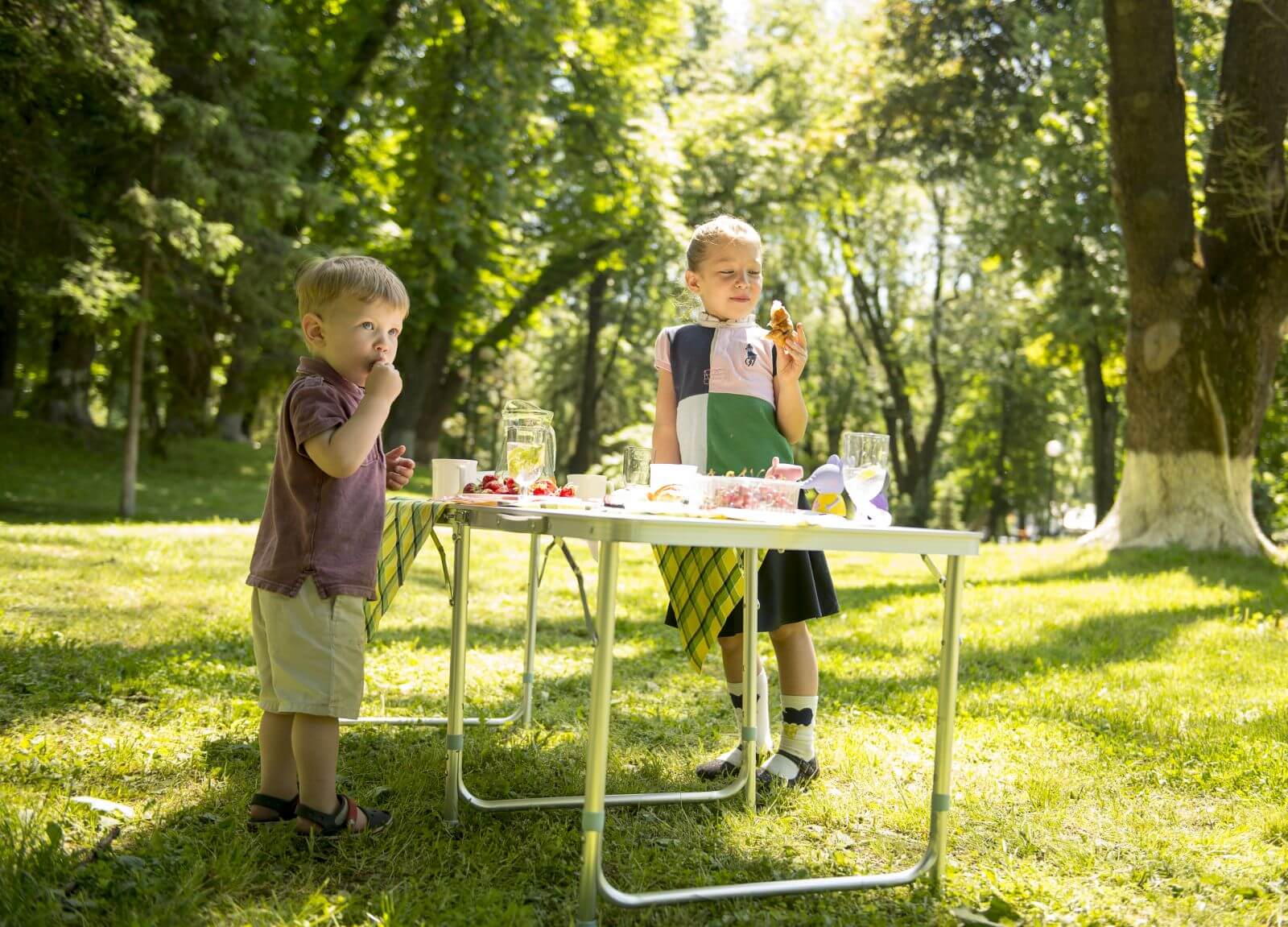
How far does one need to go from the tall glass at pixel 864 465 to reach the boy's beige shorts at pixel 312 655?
1370mm

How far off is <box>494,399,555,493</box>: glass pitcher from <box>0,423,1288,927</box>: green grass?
104 centimetres

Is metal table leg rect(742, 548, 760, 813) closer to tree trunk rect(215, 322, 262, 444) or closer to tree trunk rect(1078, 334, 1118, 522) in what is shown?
tree trunk rect(215, 322, 262, 444)

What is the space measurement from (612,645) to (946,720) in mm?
1021

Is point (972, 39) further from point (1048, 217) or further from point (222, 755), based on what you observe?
point (222, 755)

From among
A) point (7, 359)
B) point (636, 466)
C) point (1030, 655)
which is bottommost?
point (1030, 655)

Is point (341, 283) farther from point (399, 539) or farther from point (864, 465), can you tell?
point (864, 465)

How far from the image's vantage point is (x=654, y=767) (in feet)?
13.3

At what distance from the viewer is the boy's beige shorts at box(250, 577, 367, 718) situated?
296 centimetres

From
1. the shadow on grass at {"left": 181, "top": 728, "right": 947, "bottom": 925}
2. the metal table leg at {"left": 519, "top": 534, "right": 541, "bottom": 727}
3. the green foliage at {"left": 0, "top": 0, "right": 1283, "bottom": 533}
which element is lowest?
the shadow on grass at {"left": 181, "top": 728, "right": 947, "bottom": 925}

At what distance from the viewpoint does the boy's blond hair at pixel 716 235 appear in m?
3.72

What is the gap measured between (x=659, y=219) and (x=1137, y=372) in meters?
9.15

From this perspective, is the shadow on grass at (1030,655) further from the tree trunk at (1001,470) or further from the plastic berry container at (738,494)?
the tree trunk at (1001,470)

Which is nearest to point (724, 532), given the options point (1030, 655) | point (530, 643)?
point (530, 643)

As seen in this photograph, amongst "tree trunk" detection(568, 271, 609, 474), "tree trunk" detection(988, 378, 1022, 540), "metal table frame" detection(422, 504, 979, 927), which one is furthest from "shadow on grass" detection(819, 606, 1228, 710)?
"tree trunk" detection(988, 378, 1022, 540)
